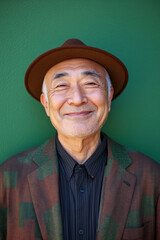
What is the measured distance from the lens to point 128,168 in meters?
1.86

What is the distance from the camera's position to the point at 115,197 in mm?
1708

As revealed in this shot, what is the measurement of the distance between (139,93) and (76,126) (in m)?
1.02

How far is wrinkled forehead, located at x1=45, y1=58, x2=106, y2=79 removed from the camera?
1757 mm

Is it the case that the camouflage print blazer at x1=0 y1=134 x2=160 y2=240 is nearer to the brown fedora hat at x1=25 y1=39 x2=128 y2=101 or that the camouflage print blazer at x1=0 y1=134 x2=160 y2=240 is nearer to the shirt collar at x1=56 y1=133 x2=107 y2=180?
the shirt collar at x1=56 y1=133 x2=107 y2=180

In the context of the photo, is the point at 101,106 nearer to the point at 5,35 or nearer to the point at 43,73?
the point at 43,73

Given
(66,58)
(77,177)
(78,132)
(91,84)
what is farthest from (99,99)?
(77,177)

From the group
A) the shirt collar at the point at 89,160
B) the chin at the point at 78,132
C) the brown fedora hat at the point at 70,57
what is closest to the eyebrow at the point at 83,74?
the brown fedora hat at the point at 70,57

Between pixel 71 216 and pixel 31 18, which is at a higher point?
pixel 31 18

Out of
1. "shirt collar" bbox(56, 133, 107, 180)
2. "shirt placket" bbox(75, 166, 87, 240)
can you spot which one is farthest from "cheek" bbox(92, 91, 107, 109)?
"shirt placket" bbox(75, 166, 87, 240)

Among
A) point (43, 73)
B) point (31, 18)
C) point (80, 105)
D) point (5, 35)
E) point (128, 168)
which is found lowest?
point (128, 168)

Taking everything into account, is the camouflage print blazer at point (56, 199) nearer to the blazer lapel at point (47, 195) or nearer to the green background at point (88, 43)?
the blazer lapel at point (47, 195)

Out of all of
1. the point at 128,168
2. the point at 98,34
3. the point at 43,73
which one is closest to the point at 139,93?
the point at 98,34

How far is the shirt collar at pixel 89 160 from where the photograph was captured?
178cm

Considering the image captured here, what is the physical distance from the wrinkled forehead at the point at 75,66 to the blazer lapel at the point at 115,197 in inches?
28.6
